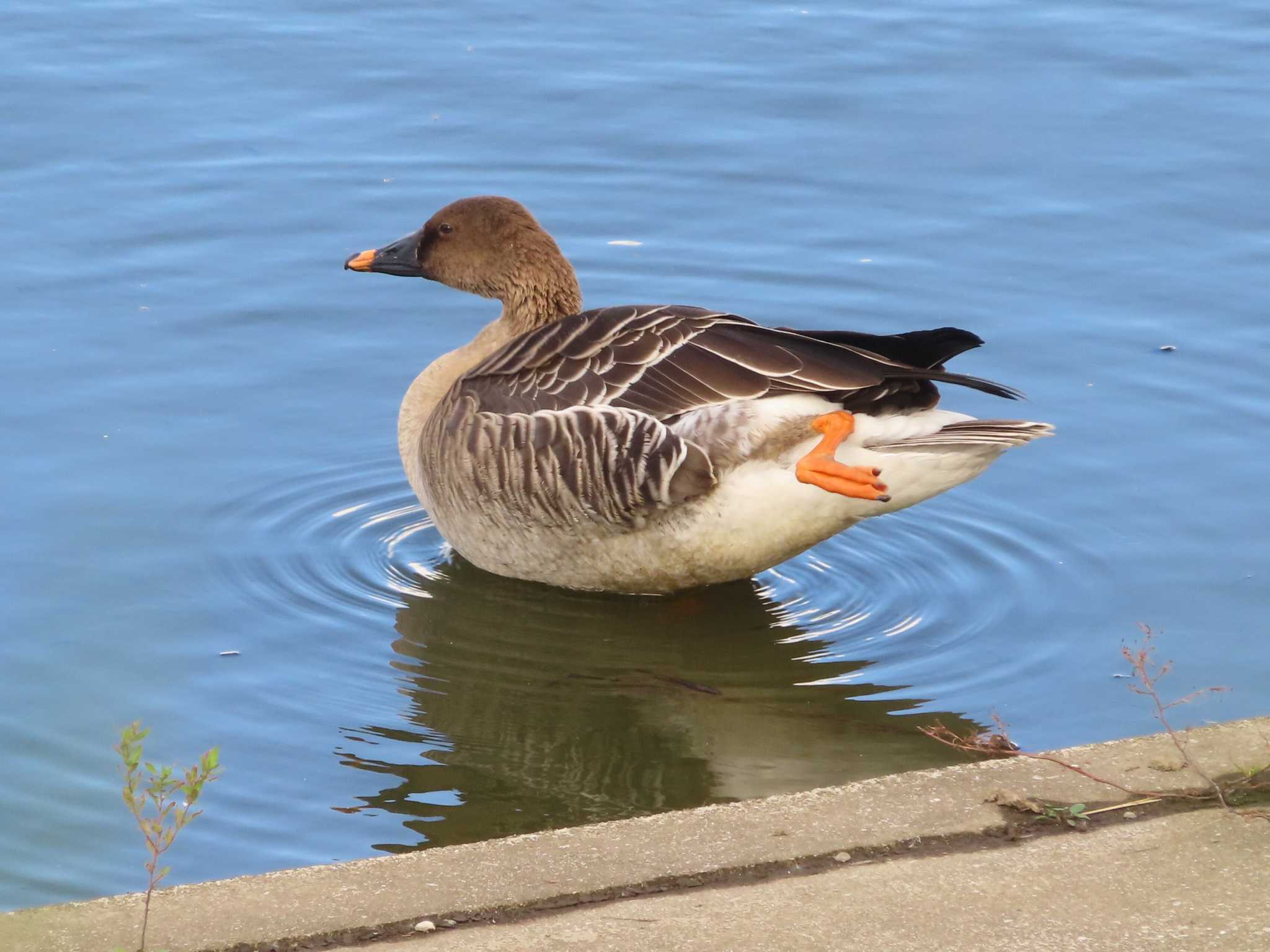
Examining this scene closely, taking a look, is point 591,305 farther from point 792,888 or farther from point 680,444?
point 792,888

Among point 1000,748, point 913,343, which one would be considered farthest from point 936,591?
point 1000,748

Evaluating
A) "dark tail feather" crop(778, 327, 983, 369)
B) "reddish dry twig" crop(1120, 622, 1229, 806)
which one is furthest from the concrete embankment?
"dark tail feather" crop(778, 327, 983, 369)

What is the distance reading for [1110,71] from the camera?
43.4ft

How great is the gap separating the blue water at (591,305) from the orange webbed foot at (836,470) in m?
0.64

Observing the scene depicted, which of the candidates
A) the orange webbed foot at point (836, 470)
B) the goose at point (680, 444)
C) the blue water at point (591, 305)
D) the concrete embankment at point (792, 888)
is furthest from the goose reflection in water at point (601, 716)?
the concrete embankment at point (792, 888)

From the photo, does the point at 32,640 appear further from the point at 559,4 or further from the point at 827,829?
the point at 559,4

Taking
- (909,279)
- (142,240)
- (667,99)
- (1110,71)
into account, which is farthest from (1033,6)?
(142,240)

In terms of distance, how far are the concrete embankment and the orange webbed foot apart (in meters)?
2.14

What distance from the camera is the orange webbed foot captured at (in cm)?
642

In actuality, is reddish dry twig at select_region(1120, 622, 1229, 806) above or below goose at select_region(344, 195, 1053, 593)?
→ below

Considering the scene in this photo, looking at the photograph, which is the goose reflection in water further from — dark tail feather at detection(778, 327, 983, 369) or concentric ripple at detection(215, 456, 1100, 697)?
dark tail feather at detection(778, 327, 983, 369)

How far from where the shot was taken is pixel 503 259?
7805mm

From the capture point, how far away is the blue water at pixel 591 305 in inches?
234

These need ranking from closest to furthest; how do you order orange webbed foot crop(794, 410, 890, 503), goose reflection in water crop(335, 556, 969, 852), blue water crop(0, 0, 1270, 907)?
1. goose reflection in water crop(335, 556, 969, 852)
2. blue water crop(0, 0, 1270, 907)
3. orange webbed foot crop(794, 410, 890, 503)
